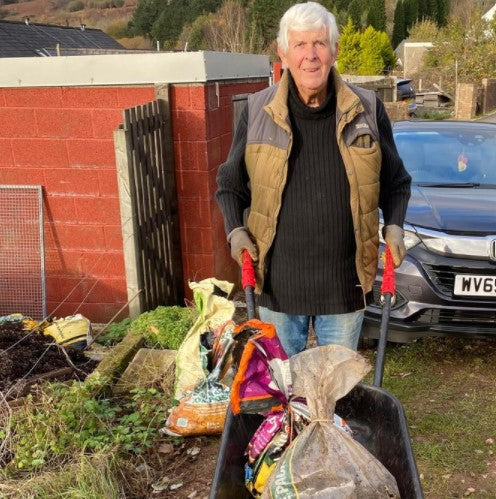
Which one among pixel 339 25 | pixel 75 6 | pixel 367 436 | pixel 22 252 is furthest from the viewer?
pixel 75 6

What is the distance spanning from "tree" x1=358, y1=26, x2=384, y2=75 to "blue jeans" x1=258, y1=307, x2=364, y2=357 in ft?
114

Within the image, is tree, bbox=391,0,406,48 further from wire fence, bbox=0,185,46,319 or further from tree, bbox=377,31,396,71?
wire fence, bbox=0,185,46,319

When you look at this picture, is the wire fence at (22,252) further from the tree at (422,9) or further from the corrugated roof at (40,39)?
the tree at (422,9)

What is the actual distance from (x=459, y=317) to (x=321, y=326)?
1.71m

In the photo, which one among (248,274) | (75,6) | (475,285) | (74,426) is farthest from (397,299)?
(75,6)

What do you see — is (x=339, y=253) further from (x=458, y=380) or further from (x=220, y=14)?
(x=220, y=14)

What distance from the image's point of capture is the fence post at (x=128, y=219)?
4.34 meters

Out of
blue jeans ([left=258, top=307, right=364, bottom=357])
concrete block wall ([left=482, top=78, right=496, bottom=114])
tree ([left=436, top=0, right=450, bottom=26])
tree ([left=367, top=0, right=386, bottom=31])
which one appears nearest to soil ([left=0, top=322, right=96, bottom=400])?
blue jeans ([left=258, top=307, right=364, bottom=357])

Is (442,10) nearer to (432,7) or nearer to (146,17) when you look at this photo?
(432,7)

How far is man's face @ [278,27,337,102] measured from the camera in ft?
7.60

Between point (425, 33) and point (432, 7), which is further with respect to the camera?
point (432, 7)

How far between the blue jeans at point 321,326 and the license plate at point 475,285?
1.50 m

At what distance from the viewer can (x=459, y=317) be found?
159 inches

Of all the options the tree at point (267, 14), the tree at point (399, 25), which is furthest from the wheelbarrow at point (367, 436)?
the tree at point (399, 25)
